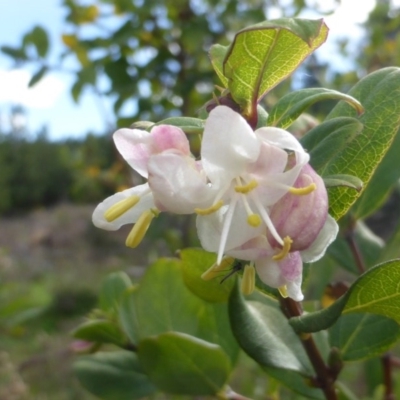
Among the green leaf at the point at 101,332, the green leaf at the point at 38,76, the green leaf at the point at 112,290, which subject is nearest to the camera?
the green leaf at the point at 101,332

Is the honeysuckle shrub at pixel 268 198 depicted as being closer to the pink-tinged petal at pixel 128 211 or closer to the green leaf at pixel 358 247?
the pink-tinged petal at pixel 128 211

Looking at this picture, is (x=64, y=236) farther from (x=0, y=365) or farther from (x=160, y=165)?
(x=160, y=165)

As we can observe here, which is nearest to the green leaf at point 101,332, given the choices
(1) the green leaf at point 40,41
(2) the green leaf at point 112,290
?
(2) the green leaf at point 112,290

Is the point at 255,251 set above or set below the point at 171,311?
above

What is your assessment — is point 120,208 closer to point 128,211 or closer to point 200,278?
point 128,211

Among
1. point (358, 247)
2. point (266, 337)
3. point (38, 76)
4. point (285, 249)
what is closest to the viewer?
point (285, 249)

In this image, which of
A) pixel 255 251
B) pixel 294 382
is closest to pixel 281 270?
pixel 255 251

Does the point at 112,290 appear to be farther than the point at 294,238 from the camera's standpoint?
Yes
